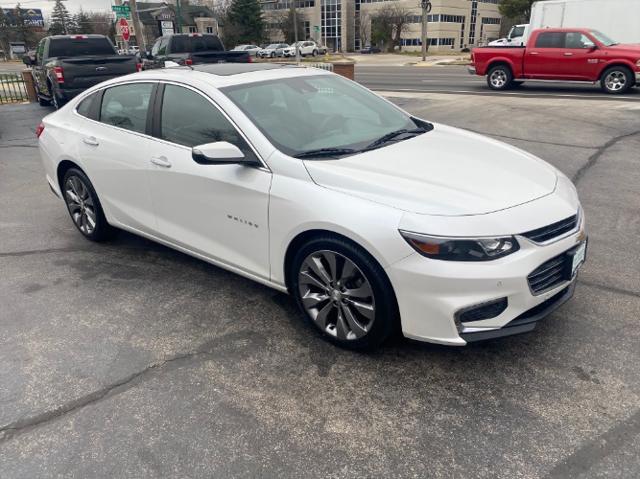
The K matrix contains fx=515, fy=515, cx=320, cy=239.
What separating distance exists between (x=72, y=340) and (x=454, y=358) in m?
2.47

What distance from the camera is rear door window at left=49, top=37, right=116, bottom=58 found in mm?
13883

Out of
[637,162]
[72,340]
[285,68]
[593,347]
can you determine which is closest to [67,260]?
[72,340]

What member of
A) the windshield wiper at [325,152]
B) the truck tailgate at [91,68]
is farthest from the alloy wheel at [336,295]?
the truck tailgate at [91,68]

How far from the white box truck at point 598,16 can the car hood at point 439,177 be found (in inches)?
755

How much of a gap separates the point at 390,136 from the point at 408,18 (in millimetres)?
70914

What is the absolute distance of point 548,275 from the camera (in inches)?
111

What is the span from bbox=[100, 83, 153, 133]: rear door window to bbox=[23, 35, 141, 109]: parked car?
29.0 ft

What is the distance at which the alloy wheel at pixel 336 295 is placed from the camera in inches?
116

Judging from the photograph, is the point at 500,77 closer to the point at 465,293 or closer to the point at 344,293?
the point at 344,293

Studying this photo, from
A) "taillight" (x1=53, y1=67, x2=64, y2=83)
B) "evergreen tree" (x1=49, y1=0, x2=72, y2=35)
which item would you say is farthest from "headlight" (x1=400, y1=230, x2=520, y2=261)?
"evergreen tree" (x1=49, y1=0, x2=72, y2=35)

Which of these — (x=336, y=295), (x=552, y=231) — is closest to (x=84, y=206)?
(x=336, y=295)

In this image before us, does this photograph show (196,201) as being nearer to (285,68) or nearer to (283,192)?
(283,192)

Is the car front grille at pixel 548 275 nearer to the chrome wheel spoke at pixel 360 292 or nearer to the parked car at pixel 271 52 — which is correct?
the chrome wheel spoke at pixel 360 292

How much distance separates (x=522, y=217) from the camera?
8.96 feet
